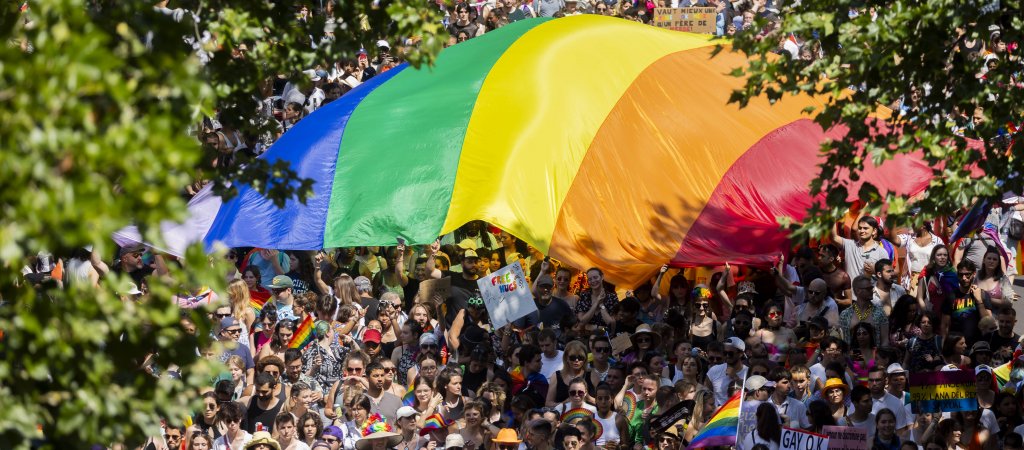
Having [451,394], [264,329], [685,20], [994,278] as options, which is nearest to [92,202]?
[451,394]

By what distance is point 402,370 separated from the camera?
50.2 ft

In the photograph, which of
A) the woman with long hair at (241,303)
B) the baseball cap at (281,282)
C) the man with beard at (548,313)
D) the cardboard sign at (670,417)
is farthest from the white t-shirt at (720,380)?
the baseball cap at (281,282)

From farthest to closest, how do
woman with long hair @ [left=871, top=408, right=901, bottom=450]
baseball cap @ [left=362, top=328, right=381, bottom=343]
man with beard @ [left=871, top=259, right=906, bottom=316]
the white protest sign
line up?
baseball cap @ [left=362, top=328, right=381, bottom=343]
the white protest sign
man with beard @ [left=871, top=259, right=906, bottom=316]
woman with long hair @ [left=871, top=408, right=901, bottom=450]

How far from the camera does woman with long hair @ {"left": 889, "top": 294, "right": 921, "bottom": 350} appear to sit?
14070 mm

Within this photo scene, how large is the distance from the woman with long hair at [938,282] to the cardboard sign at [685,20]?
741 centimetres

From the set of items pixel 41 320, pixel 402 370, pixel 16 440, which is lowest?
pixel 402 370

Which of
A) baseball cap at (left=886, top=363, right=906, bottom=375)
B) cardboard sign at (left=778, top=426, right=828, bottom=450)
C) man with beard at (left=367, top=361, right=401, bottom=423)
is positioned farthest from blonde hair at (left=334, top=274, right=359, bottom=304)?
cardboard sign at (left=778, top=426, right=828, bottom=450)

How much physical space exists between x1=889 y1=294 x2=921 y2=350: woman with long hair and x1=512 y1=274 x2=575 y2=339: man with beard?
2979mm

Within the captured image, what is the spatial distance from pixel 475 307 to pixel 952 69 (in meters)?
6.85

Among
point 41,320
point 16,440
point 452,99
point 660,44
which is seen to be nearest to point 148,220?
point 41,320

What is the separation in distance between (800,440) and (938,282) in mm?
3650

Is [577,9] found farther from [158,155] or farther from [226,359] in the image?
[158,155]

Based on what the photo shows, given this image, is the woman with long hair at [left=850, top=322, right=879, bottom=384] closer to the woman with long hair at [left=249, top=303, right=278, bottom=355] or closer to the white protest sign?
the white protest sign

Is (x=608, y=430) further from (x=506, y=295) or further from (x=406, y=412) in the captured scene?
(x=506, y=295)
